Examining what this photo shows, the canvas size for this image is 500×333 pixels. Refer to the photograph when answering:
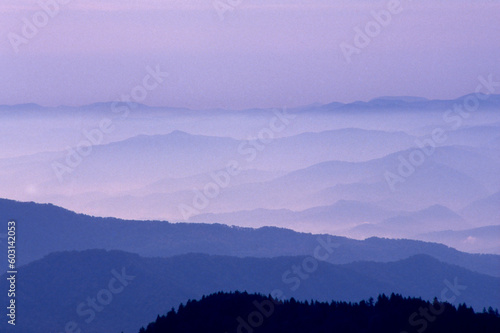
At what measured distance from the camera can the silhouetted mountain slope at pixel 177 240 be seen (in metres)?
91.7

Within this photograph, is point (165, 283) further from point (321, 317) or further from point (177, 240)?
point (321, 317)

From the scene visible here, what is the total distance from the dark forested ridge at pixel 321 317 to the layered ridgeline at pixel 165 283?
28.3 m

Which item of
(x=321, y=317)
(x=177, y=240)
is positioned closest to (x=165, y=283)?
(x=177, y=240)

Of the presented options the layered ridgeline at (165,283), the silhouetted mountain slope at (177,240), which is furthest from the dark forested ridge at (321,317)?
the silhouetted mountain slope at (177,240)

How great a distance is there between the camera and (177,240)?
101 meters

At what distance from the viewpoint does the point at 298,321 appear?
25219 millimetres

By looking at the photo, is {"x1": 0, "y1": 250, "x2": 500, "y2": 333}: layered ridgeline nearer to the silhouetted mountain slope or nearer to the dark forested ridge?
the silhouetted mountain slope

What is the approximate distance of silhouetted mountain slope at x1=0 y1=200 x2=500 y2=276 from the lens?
91688 mm

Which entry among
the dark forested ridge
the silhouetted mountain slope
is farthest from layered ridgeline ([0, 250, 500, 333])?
the dark forested ridge

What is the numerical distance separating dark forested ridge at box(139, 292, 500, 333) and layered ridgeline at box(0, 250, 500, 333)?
92.9ft

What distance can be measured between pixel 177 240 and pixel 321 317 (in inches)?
3039

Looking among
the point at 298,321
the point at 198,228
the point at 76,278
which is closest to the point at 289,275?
the point at 76,278

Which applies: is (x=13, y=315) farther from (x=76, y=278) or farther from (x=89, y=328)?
(x=76, y=278)

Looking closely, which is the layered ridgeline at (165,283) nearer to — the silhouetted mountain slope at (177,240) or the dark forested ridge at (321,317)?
the silhouetted mountain slope at (177,240)
